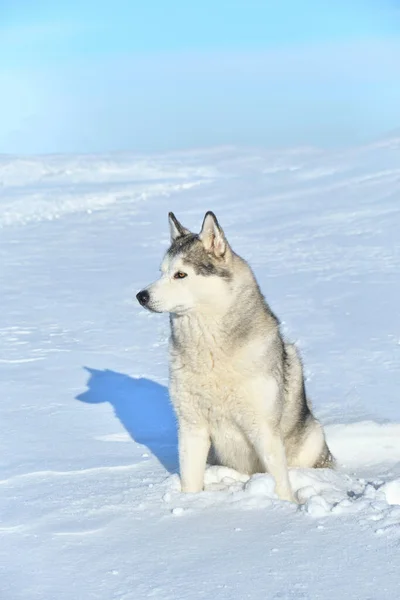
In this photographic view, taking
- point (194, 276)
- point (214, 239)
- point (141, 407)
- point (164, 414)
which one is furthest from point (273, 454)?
point (141, 407)

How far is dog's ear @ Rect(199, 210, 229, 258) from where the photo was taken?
15.9 ft

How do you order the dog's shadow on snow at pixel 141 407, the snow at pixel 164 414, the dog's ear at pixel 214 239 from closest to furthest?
the snow at pixel 164 414
the dog's ear at pixel 214 239
the dog's shadow on snow at pixel 141 407

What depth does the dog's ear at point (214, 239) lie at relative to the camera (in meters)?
4.85

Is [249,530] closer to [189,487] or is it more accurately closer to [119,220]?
[189,487]

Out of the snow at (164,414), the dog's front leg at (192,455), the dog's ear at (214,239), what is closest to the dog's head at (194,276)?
the dog's ear at (214,239)

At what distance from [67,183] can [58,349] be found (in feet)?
41.9

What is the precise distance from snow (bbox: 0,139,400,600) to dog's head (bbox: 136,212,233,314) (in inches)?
39.0

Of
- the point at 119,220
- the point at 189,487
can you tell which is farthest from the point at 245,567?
the point at 119,220

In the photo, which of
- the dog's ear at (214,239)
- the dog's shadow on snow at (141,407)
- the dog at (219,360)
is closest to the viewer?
the dog at (219,360)

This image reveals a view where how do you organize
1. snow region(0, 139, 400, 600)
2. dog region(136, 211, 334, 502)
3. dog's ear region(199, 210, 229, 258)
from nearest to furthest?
snow region(0, 139, 400, 600)
dog region(136, 211, 334, 502)
dog's ear region(199, 210, 229, 258)

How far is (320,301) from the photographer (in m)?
10.2

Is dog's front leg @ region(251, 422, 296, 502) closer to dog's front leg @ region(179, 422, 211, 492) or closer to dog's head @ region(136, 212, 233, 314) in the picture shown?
dog's front leg @ region(179, 422, 211, 492)

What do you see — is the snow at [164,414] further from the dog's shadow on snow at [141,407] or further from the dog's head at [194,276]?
the dog's head at [194,276]

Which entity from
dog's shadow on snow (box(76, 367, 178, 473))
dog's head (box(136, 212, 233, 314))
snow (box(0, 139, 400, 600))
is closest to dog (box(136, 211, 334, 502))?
dog's head (box(136, 212, 233, 314))
